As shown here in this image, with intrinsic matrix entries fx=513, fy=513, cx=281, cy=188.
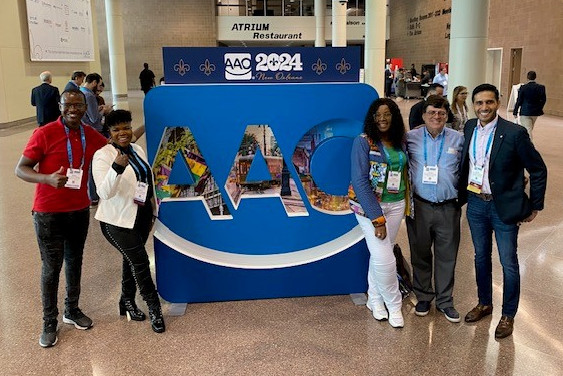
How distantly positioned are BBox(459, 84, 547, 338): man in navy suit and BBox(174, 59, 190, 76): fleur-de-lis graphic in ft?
6.21

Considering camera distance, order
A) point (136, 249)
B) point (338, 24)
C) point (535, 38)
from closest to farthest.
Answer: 1. point (136, 249)
2. point (535, 38)
3. point (338, 24)

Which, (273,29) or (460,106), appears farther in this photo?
(273,29)

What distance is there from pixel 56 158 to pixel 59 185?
0.22 metres

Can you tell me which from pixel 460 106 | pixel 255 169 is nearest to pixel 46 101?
pixel 255 169

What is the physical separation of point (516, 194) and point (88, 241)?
4.08 metres

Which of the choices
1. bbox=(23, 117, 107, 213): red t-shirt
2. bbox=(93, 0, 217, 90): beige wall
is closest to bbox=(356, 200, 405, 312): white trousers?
bbox=(23, 117, 107, 213): red t-shirt

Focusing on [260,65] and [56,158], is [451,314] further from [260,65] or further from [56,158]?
[56,158]

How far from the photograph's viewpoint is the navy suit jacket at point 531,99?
376 inches

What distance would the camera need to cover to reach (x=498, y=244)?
10.4 ft

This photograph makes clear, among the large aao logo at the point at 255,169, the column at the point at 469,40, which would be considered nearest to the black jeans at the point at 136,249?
the large aao logo at the point at 255,169

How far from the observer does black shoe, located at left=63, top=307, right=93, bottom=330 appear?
11.2 ft

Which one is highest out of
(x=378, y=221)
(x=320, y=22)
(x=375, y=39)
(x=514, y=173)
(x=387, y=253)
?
(x=320, y=22)

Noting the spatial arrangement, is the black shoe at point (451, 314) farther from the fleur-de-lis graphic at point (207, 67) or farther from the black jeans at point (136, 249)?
the fleur-de-lis graphic at point (207, 67)

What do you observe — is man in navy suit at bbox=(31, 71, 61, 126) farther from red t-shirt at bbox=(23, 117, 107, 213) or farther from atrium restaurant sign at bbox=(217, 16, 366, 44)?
atrium restaurant sign at bbox=(217, 16, 366, 44)
